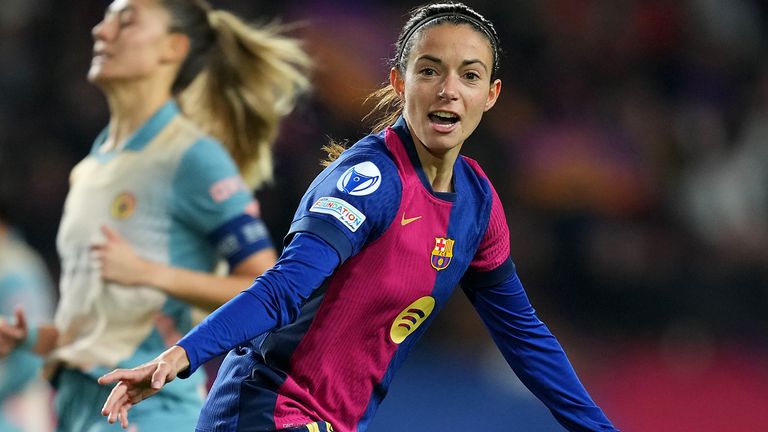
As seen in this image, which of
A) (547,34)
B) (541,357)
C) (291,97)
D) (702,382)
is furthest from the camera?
(547,34)

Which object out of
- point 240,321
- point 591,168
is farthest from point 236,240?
point 591,168

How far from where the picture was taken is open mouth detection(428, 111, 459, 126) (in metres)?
2.86

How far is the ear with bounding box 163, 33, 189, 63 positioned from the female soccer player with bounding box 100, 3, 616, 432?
1.38 metres

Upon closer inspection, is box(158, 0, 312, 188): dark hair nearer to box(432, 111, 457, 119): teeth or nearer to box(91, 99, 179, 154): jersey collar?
box(91, 99, 179, 154): jersey collar

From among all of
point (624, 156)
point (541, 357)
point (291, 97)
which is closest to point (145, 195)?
point (291, 97)

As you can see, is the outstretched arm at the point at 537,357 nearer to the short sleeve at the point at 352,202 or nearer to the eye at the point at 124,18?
the short sleeve at the point at 352,202

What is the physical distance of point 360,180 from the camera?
268 centimetres

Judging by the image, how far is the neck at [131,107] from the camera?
4.03 m

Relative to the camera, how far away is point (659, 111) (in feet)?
31.9

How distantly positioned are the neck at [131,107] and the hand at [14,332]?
2.02 ft

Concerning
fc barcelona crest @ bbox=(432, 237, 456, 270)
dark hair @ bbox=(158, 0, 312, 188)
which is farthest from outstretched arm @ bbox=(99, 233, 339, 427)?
dark hair @ bbox=(158, 0, 312, 188)

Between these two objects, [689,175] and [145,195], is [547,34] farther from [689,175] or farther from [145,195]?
[145,195]

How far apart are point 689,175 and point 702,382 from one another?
186 cm

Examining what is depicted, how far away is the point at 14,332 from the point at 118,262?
0.50m
